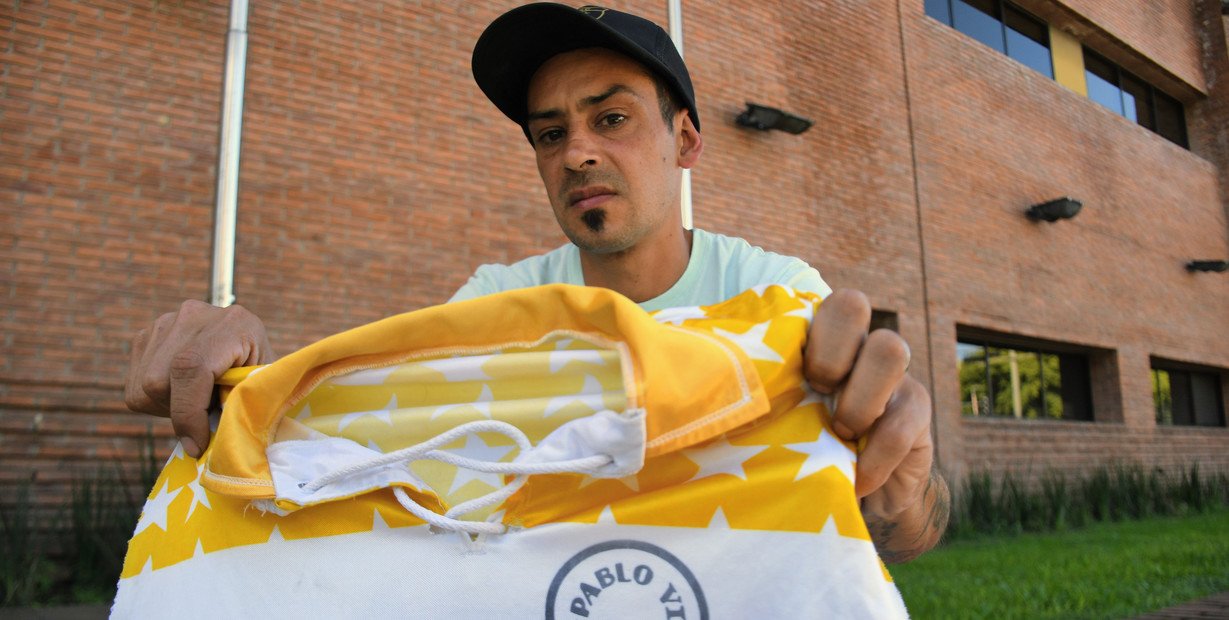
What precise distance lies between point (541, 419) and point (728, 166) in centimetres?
836

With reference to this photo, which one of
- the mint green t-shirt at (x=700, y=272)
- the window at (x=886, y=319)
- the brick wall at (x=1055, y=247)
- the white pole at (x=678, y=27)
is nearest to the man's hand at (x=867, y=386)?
the mint green t-shirt at (x=700, y=272)

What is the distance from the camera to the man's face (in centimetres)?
191

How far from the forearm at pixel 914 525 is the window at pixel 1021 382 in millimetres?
10689

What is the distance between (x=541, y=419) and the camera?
4.17ft

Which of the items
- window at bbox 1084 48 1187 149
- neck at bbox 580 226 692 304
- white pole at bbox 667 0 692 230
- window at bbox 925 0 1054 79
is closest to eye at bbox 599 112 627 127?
neck at bbox 580 226 692 304

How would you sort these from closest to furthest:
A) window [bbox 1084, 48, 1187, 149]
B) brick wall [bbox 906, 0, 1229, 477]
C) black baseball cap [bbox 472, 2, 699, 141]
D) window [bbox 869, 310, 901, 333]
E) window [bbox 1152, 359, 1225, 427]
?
black baseball cap [bbox 472, 2, 699, 141], window [bbox 869, 310, 901, 333], brick wall [bbox 906, 0, 1229, 477], window [bbox 1084, 48, 1187, 149], window [bbox 1152, 359, 1225, 427]

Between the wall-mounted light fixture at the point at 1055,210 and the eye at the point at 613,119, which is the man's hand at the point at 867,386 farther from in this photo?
the wall-mounted light fixture at the point at 1055,210

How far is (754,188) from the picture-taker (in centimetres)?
955

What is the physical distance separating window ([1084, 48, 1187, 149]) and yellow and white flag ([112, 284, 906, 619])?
16.1 metres

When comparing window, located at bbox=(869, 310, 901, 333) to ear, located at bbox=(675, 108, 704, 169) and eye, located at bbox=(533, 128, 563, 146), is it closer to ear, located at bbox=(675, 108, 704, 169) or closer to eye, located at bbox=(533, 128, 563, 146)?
ear, located at bbox=(675, 108, 704, 169)

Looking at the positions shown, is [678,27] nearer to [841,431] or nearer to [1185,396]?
[841,431]

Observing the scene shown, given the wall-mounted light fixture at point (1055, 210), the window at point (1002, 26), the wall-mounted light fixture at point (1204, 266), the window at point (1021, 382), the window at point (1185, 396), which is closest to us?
the window at point (1021, 382)

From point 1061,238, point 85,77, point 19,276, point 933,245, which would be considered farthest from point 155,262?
point 1061,238

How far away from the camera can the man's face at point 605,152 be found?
1.91 metres
